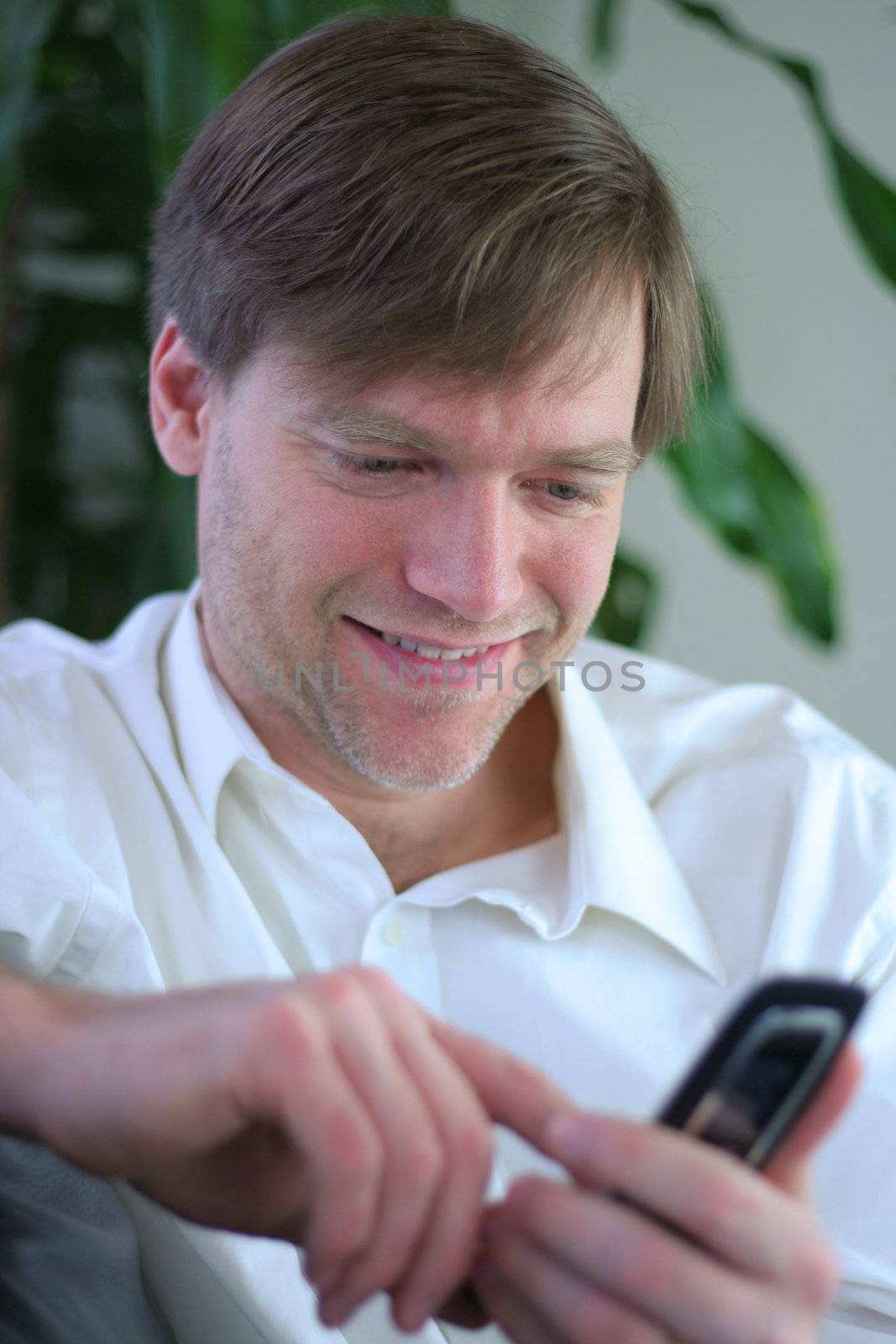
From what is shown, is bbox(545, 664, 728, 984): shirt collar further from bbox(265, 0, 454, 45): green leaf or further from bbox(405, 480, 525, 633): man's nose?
bbox(265, 0, 454, 45): green leaf

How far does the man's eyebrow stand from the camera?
0.88m

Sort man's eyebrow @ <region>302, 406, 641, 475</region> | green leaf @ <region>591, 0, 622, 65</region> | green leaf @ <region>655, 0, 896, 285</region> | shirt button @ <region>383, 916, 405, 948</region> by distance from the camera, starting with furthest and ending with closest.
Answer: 1. green leaf @ <region>591, 0, 622, 65</region>
2. green leaf @ <region>655, 0, 896, 285</region>
3. shirt button @ <region>383, 916, 405, 948</region>
4. man's eyebrow @ <region>302, 406, 641, 475</region>

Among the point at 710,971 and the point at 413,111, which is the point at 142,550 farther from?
the point at 710,971

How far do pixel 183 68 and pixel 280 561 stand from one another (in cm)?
55

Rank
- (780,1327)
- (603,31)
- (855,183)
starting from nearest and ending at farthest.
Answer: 1. (780,1327)
2. (855,183)
3. (603,31)

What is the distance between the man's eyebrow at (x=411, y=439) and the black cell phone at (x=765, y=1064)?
0.52 meters

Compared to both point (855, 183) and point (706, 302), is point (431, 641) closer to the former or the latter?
point (706, 302)

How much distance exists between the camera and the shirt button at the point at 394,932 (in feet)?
3.26

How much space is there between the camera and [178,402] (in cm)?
112

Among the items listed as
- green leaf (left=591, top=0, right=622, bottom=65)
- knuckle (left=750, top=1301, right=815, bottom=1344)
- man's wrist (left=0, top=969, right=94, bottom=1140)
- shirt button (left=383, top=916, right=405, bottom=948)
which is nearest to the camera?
knuckle (left=750, top=1301, right=815, bottom=1344)

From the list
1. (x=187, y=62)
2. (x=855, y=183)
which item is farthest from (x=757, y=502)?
(x=187, y=62)

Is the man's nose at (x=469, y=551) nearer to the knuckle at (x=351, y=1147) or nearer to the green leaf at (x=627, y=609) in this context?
the knuckle at (x=351, y=1147)

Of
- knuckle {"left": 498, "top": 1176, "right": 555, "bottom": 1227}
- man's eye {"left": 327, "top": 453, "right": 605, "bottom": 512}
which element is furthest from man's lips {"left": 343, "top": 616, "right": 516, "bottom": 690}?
knuckle {"left": 498, "top": 1176, "right": 555, "bottom": 1227}

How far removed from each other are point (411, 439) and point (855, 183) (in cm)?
78
